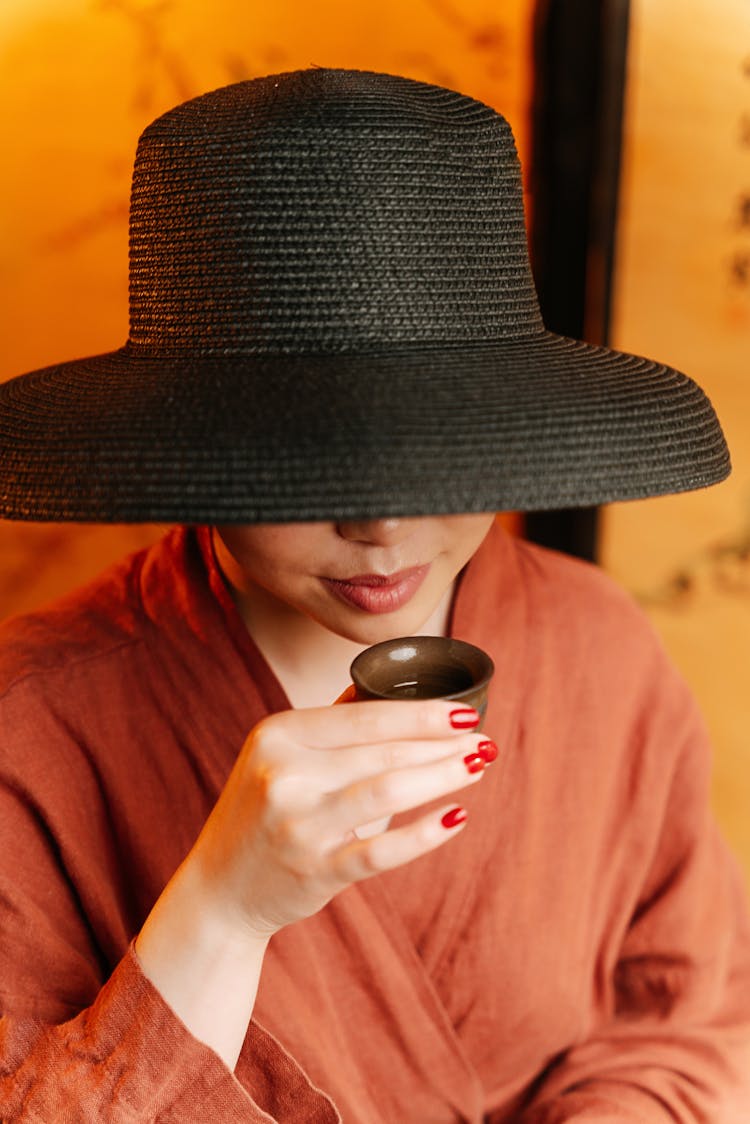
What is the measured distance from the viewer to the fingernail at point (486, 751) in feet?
2.62

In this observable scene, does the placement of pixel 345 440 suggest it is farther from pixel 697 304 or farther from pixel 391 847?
pixel 697 304

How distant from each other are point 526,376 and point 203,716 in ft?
1.67

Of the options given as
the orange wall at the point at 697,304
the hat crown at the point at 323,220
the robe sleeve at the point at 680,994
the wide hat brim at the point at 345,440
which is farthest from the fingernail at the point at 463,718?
the orange wall at the point at 697,304

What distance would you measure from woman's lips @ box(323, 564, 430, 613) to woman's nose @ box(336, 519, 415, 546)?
47mm

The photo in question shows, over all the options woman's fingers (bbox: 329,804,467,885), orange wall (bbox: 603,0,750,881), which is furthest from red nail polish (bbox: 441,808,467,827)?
orange wall (bbox: 603,0,750,881)

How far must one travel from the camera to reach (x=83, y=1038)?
93 cm

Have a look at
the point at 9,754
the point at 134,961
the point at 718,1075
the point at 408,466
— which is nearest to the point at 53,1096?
the point at 134,961

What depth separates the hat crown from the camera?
2.60 feet

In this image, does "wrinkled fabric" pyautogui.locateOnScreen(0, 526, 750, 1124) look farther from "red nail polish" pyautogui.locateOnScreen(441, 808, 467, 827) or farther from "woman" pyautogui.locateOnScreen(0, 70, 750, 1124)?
"red nail polish" pyautogui.locateOnScreen(441, 808, 467, 827)

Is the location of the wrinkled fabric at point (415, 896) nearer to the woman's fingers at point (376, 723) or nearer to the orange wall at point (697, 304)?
the woman's fingers at point (376, 723)

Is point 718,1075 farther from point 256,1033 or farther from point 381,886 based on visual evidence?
point 256,1033

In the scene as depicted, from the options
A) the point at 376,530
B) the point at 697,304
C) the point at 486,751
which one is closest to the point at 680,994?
the point at 486,751

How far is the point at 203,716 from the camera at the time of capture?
3.67 feet

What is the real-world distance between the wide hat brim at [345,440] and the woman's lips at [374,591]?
0.20m
